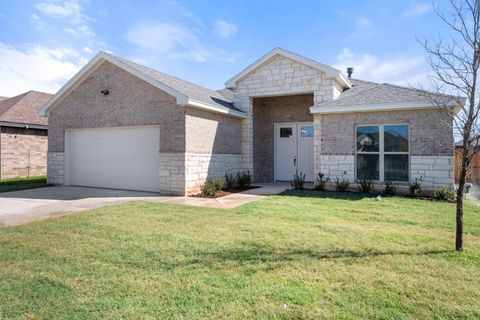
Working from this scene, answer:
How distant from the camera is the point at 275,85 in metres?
13.2

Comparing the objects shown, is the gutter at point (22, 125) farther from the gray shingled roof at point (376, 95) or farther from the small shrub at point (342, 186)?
the small shrub at point (342, 186)

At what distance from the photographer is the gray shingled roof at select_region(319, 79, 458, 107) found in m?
10.7

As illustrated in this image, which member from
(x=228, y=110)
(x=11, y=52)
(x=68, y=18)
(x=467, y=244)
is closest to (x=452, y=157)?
(x=467, y=244)

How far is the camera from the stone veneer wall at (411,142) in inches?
399

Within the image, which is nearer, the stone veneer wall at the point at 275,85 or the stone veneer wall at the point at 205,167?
the stone veneer wall at the point at 205,167

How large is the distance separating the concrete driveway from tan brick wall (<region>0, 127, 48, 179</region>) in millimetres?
6370

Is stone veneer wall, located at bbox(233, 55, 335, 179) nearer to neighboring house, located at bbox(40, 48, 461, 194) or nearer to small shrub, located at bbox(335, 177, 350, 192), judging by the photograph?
neighboring house, located at bbox(40, 48, 461, 194)

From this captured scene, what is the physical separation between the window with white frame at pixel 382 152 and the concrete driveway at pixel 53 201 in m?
Result: 7.08

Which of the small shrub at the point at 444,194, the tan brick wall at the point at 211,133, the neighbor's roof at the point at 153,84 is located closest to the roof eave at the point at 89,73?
the neighbor's roof at the point at 153,84

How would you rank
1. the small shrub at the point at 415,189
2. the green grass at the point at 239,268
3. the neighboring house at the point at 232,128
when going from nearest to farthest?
the green grass at the point at 239,268, the small shrub at the point at 415,189, the neighboring house at the point at 232,128

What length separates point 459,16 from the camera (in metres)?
4.86

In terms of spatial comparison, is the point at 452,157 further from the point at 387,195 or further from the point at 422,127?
the point at 387,195

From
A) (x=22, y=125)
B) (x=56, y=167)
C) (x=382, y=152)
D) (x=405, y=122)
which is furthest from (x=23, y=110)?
(x=405, y=122)

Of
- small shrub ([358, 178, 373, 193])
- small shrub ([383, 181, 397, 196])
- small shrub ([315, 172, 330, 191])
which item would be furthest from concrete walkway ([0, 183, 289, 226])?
small shrub ([383, 181, 397, 196])
